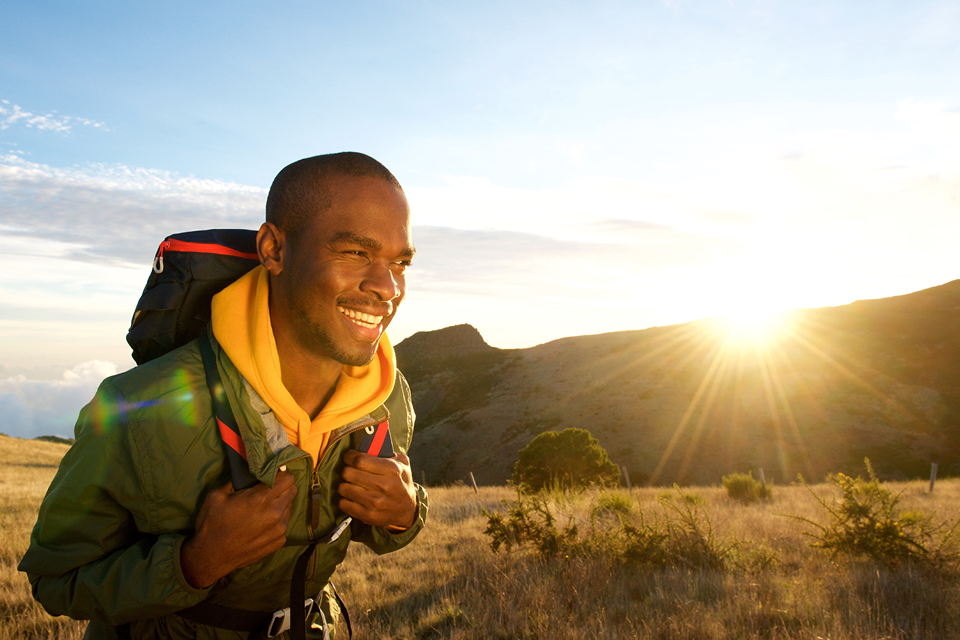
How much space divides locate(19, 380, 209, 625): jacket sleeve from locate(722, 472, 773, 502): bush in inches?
556

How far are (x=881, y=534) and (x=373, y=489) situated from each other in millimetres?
6661

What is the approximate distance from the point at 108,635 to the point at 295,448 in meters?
0.86

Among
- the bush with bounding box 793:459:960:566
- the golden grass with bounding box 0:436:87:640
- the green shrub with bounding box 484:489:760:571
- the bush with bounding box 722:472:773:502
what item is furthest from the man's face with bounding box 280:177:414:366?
the bush with bounding box 722:472:773:502

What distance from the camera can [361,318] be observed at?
1791 millimetres

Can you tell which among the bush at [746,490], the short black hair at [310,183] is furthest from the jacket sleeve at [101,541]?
the bush at [746,490]

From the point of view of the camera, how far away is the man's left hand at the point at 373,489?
5.76ft

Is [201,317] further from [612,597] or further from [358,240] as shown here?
[612,597]

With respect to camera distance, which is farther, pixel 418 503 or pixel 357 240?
pixel 418 503

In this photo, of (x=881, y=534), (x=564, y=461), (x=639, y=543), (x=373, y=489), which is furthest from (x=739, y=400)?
(x=373, y=489)

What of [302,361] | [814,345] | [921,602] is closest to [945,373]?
[814,345]

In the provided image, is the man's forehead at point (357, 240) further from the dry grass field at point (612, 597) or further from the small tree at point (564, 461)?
the small tree at point (564, 461)

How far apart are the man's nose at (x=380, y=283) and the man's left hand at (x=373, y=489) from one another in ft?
1.75

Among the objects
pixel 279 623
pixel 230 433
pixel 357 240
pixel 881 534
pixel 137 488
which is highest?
pixel 357 240

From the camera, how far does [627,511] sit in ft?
26.7
